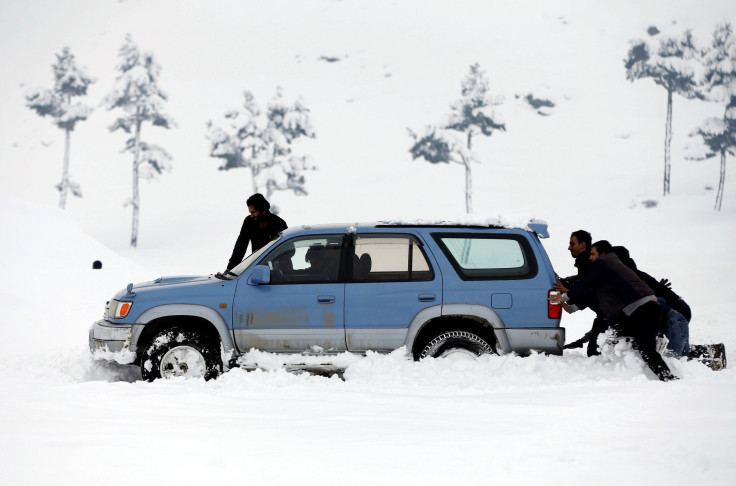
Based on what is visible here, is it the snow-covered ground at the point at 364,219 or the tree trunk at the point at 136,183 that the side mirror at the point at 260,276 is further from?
the tree trunk at the point at 136,183

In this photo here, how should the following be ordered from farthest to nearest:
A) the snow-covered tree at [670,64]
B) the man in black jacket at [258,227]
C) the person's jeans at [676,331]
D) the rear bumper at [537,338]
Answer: the snow-covered tree at [670,64], the man in black jacket at [258,227], the person's jeans at [676,331], the rear bumper at [537,338]

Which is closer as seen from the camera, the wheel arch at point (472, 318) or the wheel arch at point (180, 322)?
the wheel arch at point (472, 318)

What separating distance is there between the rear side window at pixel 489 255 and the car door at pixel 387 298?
0.87ft

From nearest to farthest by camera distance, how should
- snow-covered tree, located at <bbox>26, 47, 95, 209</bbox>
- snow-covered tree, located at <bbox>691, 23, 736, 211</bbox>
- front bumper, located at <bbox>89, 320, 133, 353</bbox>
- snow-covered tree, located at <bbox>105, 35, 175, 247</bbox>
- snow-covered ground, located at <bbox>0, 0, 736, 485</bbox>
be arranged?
Answer: snow-covered ground, located at <bbox>0, 0, 736, 485</bbox>, front bumper, located at <bbox>89, 320, 133, 353</bbox>, snow-covered tree, located at <bbox>105, 35, 175, 247</bbox>, snow-covered tree, located at <bbox>691, 23, 736, 211</bbox>, snow-covered tree, located at <bbox>26, 47, 95, 209</bbox>

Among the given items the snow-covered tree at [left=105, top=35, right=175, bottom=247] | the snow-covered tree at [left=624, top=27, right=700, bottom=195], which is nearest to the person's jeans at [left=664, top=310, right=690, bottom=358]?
the snow-covered tree at [left=105, top=35, right=175, bottom=247]

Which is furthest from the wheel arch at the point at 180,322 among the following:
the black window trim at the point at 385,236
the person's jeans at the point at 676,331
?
the person's jeans at the point at 676,331

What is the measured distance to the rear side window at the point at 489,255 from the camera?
326 inches

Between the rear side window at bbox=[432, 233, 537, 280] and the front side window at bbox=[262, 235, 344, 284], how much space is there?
3.49ft

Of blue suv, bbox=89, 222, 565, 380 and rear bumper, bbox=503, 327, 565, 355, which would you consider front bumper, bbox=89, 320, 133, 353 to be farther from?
rear bumper, bbox=503, 327, 565, 355

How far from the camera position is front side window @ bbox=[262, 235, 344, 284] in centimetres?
841

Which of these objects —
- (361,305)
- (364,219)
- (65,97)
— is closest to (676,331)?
(361,305)

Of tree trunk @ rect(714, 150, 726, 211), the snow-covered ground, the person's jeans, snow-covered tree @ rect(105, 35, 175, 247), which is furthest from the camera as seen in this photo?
tree trunk @ rect(714, 150, 726, 211)

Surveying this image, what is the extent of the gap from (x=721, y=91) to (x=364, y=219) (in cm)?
2732

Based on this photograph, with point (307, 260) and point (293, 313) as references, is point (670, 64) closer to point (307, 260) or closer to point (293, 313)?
point (307, 260)
